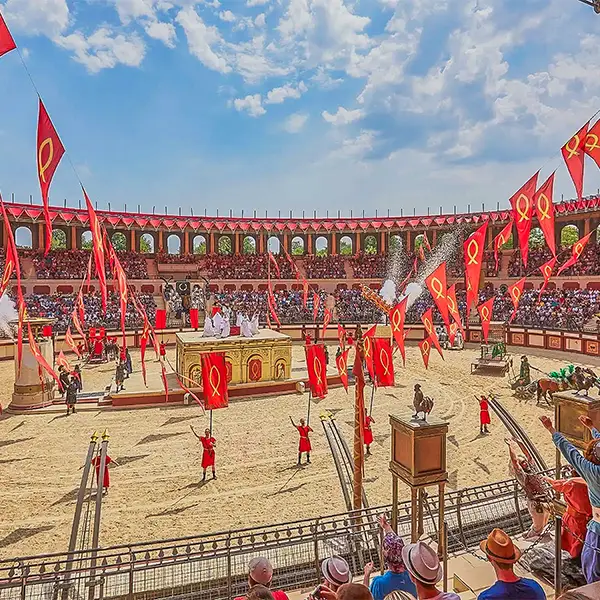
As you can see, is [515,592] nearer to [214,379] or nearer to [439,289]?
[439,289]

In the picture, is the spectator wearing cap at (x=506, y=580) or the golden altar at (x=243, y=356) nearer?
the spectator wearing cap at (x=506, y=580)

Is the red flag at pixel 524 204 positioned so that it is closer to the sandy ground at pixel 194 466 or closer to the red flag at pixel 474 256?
the red flag at pixel 474 256

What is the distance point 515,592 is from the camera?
3012 millimetres

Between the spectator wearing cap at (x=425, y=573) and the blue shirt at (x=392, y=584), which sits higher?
the spectator wearing cap at (x=425, y=573)

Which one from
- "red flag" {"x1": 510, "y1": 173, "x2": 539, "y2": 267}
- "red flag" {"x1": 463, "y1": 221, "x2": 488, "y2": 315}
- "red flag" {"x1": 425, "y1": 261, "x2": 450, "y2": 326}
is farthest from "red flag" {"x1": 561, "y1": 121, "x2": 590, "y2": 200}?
"red flag" {"x1": 425, "y1": 261, "x2": 450, "y2": 326}

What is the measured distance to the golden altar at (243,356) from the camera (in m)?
19.9

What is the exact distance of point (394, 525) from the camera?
20.2 feet

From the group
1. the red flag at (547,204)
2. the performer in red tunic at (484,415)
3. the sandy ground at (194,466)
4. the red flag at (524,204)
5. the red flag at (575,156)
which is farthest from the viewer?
the performer in red tunic at (484,415)

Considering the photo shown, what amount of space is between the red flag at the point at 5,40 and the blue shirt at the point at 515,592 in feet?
25.4

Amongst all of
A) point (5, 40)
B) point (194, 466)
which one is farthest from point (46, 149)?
point (194, 466)

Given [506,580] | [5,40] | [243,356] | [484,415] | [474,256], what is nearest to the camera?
[506,580]

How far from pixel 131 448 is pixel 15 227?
35.0 meters

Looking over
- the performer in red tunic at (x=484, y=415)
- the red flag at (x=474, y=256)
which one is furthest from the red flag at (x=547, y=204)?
the performer in red tunic at (x=484, y=415)

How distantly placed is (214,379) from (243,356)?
264 inches
